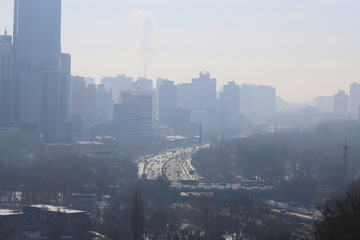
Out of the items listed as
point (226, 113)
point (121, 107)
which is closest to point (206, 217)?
point (121, 107)

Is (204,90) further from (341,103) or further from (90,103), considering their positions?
(341,103)

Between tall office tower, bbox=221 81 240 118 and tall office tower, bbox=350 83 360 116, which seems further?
tall office tower, bbox=350 83 360 116

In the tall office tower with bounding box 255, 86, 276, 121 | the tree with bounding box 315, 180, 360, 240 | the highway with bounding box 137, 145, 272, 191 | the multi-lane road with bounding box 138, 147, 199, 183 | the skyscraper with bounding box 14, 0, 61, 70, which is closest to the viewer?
the tree with bounding box 315, 180, 360, 240

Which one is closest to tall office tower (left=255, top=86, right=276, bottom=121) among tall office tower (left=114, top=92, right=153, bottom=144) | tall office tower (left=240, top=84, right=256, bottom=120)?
tall office tower (left=240, top=84, right=256, bottom=120)

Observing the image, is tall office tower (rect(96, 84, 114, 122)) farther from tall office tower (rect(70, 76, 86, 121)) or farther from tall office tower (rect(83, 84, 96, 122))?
tall office tower (rect(70, 76, 86, 121))

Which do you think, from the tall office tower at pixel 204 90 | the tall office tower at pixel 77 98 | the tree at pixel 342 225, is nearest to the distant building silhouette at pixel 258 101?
the tall office tower at pixel 204 90

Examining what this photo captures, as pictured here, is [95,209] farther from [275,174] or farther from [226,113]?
[226,113]

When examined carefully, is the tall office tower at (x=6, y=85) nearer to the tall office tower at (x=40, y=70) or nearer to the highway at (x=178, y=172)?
the tall office tower at (x=40, y=70)
